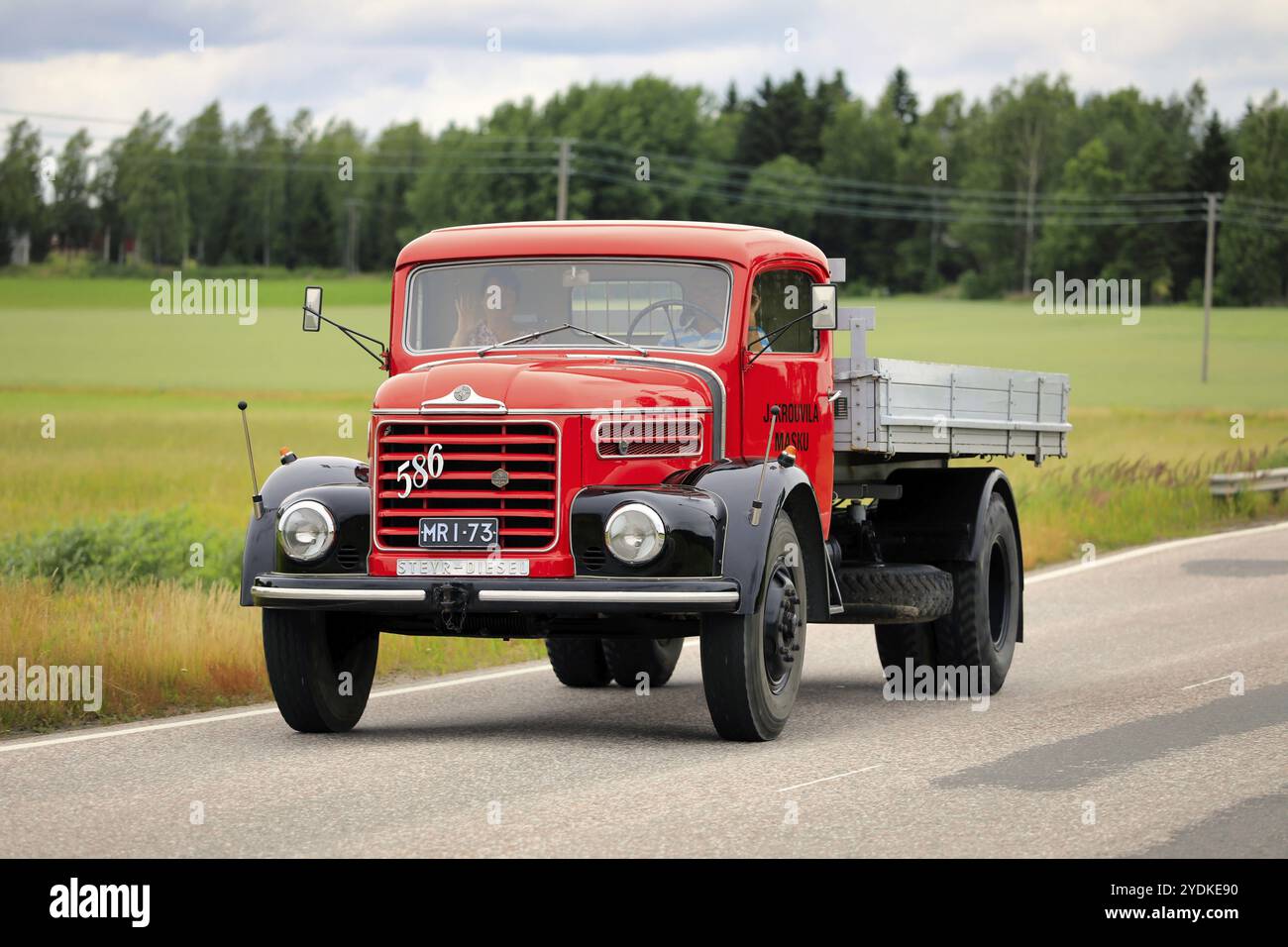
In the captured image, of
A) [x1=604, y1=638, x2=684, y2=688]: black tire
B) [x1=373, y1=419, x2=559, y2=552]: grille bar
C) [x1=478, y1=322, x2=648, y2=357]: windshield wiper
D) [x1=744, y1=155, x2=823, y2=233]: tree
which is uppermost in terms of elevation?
[x1=744, y1=155, x2=823, y2=233]: tree

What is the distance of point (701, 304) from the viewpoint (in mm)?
11375

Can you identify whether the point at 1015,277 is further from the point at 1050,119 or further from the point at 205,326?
the point at 205,326

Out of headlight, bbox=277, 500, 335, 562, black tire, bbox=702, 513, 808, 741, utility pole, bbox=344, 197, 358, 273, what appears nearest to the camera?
black tire, bbox=702, 513, 808, 741

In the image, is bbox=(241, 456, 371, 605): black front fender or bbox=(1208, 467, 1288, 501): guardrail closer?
bbox=(241, 456, 371, 605): black front fender

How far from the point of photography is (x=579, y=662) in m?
13.2

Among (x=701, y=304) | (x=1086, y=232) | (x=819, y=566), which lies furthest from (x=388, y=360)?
(x=1086, y=232)

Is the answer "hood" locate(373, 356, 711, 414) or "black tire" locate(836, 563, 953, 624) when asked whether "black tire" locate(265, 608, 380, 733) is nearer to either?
"hood" locate(373, 356, 711, 414)

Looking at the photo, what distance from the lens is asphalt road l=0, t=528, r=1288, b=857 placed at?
784cm

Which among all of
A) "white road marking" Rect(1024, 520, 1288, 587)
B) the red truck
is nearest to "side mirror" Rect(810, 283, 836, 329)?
the red truck

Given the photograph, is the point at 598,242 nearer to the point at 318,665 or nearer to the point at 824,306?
the point at 824,306

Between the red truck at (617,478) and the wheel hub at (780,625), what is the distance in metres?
0.02

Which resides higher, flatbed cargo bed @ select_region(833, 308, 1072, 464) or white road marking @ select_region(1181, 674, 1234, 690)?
flatbed cargo bed @ select_region(833, 308, 1072, 464)

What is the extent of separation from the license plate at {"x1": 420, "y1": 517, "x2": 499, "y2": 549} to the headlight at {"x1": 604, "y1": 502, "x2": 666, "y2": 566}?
599 mm

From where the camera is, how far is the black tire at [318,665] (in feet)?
34.6
